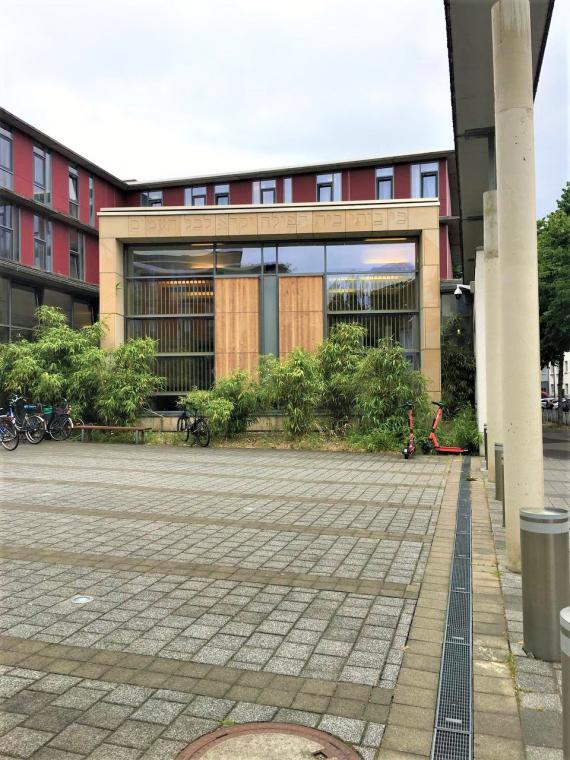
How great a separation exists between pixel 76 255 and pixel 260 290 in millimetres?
11235

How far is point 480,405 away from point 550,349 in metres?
14.9

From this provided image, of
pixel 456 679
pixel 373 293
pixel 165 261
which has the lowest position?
pixel 456 679

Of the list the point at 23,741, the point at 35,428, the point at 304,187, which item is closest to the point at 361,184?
the point at 304,187

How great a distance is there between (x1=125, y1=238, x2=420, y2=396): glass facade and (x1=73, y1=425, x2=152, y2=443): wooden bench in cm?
240

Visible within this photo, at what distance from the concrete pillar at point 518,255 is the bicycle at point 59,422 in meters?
14.6

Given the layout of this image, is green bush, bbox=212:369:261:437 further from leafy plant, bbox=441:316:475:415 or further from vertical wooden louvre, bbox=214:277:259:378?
leafy plant, bbox=441:316:475:415

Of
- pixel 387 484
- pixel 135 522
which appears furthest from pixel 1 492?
pixel 387 484

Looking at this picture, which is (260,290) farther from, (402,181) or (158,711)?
(158,711)

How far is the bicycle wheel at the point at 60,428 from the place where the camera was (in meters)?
17.8

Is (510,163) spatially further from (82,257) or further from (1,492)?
(82,257)

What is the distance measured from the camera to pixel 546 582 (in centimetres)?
373

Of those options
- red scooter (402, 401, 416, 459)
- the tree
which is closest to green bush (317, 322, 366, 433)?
red scooter (402, 401, 416, 459)

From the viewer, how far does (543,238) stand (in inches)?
1103

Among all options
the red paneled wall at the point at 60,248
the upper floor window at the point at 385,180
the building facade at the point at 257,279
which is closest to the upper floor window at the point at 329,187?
the upper floor window at the point at 385,180
